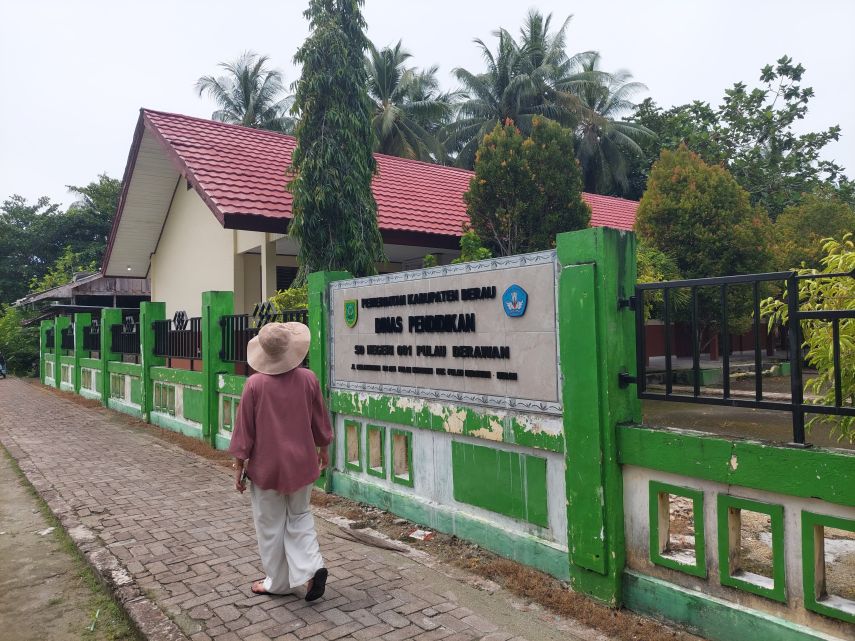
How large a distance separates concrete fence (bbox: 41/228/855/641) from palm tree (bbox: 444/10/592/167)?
25.7 m

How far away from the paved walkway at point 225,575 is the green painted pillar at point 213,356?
1.08m

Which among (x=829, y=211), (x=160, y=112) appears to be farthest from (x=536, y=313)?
(x=829, y=211)

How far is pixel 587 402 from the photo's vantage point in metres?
3.63

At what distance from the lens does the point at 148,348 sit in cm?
1108

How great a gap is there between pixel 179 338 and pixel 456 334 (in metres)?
6.49

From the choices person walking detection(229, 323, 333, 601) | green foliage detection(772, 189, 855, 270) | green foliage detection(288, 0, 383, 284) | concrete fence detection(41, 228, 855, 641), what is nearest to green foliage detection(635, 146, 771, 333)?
green foliage detection(772, 189, 855, 270)

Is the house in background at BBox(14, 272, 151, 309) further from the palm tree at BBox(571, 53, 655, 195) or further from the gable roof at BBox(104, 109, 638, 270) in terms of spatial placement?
the palm tree at BBox(571, 53, 655, 195)

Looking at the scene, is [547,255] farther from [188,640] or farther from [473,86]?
[473,86]

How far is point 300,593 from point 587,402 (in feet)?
6.50

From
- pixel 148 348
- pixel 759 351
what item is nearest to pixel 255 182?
pixel 148 348

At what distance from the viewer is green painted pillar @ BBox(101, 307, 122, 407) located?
13.4 m

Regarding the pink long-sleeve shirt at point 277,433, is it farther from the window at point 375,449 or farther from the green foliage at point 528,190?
the green foliage at point 528,190

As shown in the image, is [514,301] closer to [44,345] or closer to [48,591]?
[48,591]

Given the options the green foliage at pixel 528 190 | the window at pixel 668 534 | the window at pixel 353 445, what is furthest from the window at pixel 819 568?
the green foliage at pixel 528 190
